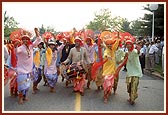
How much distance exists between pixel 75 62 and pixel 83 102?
1667 millimetres

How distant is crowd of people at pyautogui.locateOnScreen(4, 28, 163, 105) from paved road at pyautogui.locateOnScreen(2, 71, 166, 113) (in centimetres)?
22

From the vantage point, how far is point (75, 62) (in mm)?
9656

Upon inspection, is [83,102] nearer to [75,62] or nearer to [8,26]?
[75,62]

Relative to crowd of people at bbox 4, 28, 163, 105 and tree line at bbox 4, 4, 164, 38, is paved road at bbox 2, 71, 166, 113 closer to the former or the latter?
crowd of people at bbox 4, 28, 163, 105

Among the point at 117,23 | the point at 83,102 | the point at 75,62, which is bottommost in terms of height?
the point at 83,102

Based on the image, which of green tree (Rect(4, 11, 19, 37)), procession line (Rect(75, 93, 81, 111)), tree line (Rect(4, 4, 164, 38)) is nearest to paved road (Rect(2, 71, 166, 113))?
procession line (Rect(75, 93, 81, 111))

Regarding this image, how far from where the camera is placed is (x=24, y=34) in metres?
8.80

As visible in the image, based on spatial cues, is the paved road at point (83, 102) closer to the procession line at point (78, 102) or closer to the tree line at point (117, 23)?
the procession line at point (78, 102)

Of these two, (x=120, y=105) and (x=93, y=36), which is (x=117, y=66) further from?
(x=93, y=36)

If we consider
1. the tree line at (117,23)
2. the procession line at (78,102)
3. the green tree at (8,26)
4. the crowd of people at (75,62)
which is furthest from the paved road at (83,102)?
the green tree at (8,26)

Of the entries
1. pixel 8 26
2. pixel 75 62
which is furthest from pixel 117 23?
pixel 75 62

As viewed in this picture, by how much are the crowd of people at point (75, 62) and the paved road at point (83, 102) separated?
0.22m

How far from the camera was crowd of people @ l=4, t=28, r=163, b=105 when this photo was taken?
8367mm

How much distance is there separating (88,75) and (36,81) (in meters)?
1.61
